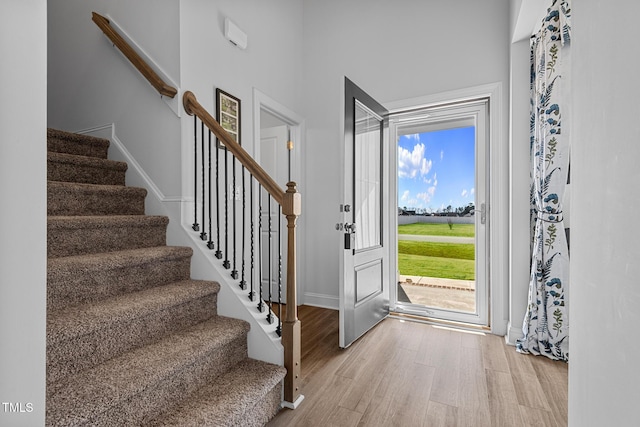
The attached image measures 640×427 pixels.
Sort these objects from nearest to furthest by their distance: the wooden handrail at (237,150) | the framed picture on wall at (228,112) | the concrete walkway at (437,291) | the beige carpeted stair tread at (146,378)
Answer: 1. the beige carpeted stair tread at (146,378)
2. the wooden handrail at (237,150)
3. the framed picture on wall at (228,112)
4. the concrete walkway at (437,291)

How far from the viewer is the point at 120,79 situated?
2480 millimetres

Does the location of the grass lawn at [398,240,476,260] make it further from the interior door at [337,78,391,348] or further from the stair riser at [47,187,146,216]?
the stair riser at [47,187,146,216]

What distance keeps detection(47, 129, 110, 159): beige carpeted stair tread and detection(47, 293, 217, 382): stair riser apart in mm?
1582

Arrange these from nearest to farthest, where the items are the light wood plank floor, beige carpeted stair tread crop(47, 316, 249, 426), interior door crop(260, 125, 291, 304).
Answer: beige carpeted stair tread crop(47, 316, 249, 426), the light wood plank floor, interior door crop(260, 125, 291, 304)

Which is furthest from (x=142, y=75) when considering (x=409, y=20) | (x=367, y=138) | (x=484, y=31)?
(x=484, y=31)

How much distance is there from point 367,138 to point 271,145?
55.3 inches

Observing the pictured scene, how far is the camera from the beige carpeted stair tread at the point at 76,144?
216 cm

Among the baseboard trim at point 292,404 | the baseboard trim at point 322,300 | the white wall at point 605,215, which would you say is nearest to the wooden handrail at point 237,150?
the baseboard trim at point 292,404

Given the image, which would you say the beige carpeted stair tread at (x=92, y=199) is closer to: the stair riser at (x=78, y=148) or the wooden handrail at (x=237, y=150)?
the stair riser at (x=78, y=148)

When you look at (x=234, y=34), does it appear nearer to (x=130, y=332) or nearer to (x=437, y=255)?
(x=130, y=332)

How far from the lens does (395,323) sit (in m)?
2.93

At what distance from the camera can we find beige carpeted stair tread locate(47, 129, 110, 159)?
2.16 metres

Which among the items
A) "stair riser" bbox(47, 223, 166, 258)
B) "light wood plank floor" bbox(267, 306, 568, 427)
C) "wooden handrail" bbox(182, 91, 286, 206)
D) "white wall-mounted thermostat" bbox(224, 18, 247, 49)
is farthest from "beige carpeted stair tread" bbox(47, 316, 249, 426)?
"white wall-mounted thermostat" bbox(224, 18, 247, 49)

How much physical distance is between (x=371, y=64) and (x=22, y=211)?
126 inches
